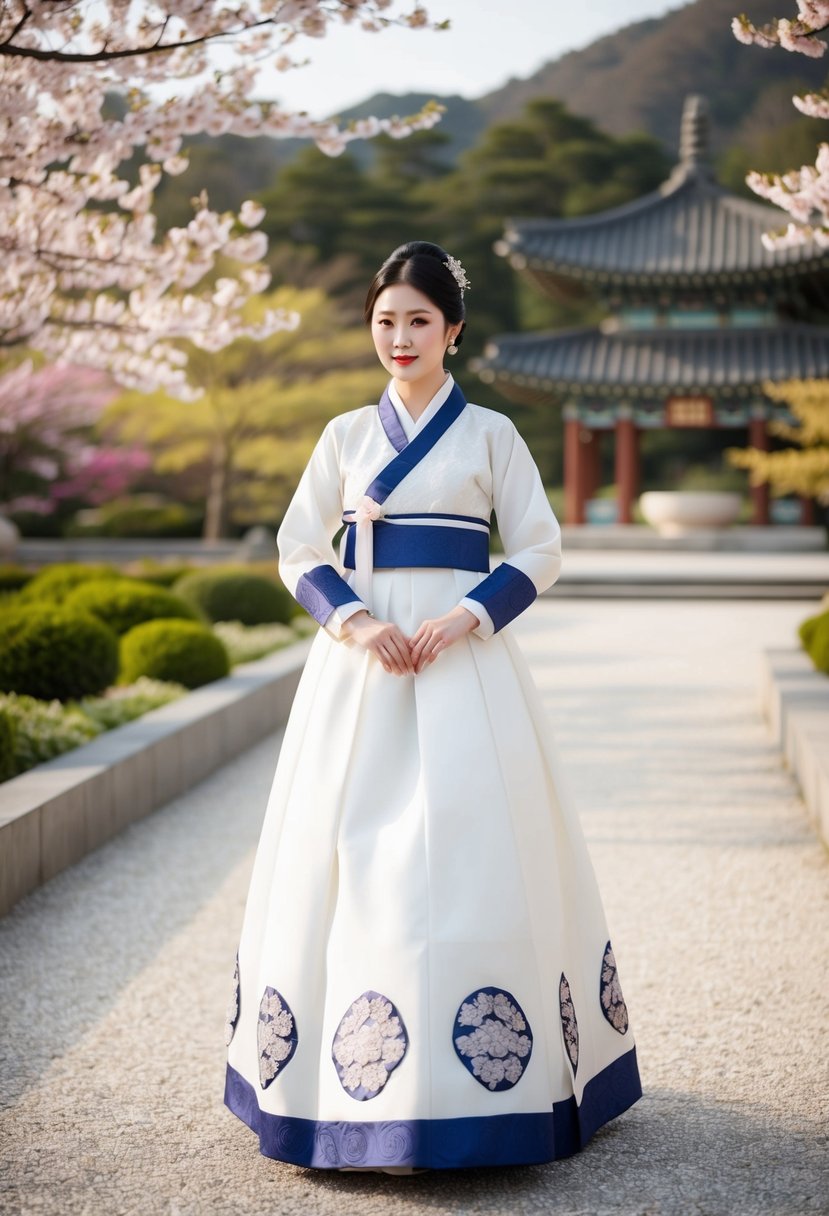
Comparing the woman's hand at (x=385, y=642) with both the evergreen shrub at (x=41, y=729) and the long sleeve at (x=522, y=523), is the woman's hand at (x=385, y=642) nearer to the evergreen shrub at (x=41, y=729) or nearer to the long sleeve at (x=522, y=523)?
the long sleeve at (x=522, y=523)

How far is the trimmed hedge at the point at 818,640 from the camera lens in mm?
6943

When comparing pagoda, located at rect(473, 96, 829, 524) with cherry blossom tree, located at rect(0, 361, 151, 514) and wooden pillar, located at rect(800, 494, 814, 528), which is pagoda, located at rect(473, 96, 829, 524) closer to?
wooden pillar, located at rect(800, 494, 814, 528)

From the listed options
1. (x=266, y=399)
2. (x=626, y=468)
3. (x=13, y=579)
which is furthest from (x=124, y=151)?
(x=626, y=468)

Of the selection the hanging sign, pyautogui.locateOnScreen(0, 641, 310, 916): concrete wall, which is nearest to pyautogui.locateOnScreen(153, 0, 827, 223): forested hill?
the hanging sign

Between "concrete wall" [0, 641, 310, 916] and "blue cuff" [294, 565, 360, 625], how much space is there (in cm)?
178

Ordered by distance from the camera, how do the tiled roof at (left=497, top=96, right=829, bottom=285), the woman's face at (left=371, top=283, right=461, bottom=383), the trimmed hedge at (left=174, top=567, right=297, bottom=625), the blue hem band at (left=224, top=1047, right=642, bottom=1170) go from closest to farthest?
the blue hem band at (left=224, top=1047, right=642, bottom=1170), the woman's face at (left=371, top=283, right=461, bottom=383), the trimmed hedge at (left=174, top=567, right=297, bottom=625), the tiled roof at (left=497, top=96, right=829, bottom=285)

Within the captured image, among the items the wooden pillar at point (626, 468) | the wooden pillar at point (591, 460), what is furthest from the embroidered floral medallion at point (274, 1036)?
the wooden pillar at point (591, 460)

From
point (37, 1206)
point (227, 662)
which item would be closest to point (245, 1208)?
point (37, 1206)

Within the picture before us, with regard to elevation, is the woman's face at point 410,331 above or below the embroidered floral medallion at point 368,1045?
above

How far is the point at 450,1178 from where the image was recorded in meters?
2.27

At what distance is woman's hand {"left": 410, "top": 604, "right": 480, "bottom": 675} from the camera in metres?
2.30

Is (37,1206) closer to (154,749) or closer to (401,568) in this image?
(401,568)

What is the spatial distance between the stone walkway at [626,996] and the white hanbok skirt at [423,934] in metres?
0.12

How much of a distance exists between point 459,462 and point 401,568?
0.23m
